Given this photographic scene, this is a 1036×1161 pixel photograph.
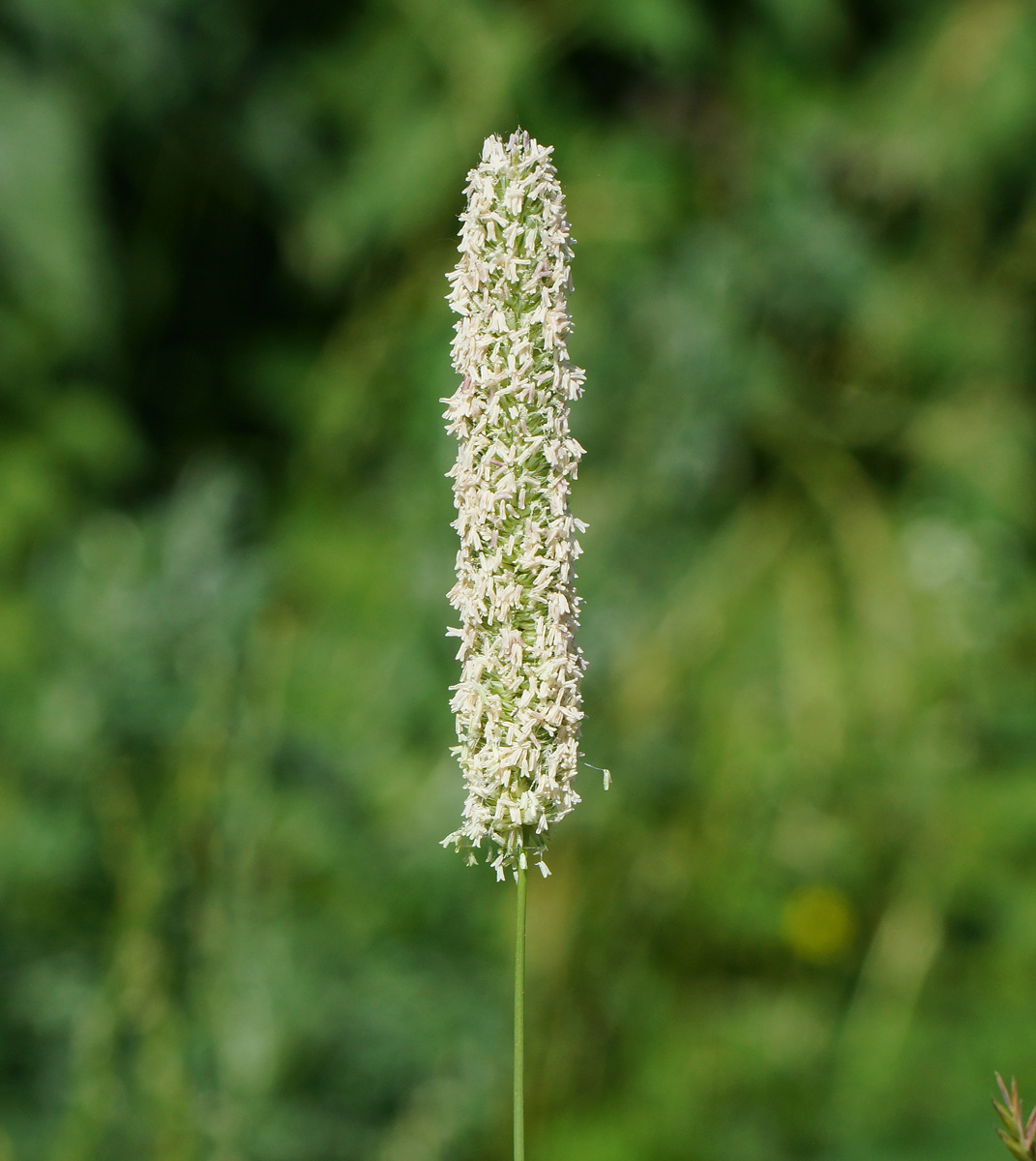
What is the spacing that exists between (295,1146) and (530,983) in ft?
1.64

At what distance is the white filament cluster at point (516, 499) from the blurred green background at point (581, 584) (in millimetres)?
1278

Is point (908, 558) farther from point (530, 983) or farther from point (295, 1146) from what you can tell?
point (295, 1146)

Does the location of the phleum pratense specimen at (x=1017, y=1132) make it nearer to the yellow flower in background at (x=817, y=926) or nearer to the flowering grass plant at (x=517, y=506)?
the flowering grass plant at (x=517, y=506)

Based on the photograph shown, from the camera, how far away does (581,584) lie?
255 cm

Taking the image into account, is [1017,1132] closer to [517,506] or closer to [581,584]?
[517,506]

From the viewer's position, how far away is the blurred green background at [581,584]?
2197 millimetres

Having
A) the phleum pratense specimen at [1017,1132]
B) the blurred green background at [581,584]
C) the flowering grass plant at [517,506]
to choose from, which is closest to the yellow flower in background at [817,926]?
the blurred green background at [581,584]

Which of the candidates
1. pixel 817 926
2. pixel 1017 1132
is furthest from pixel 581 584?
pixel 1017 1132

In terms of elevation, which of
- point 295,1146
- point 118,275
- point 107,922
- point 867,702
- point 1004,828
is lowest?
point 295,1146

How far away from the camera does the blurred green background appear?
7.21 feet

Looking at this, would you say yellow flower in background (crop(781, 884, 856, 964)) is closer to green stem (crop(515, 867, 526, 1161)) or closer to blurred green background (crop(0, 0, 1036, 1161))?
blurred green background (crop(0, 0, 1036, 1161))

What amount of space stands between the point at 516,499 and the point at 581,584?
1.91 m

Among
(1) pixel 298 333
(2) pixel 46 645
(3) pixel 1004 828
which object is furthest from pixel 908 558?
(2) pixel 46 645

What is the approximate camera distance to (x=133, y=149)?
353 cm
